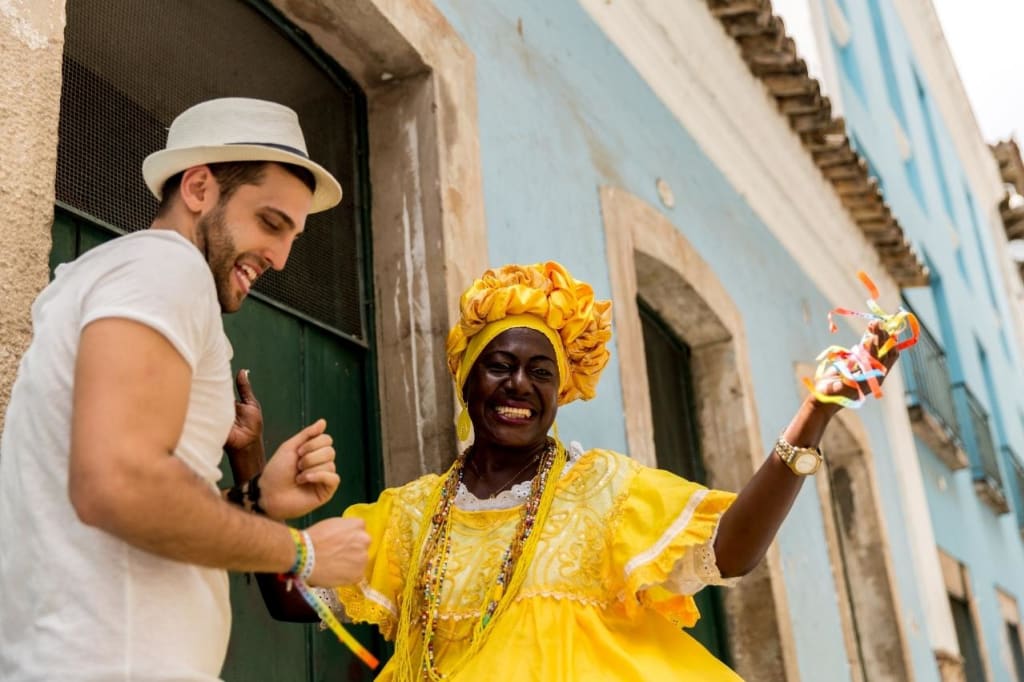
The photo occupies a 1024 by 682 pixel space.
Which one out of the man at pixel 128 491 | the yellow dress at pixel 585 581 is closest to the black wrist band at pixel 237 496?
the man at pixel 128 491

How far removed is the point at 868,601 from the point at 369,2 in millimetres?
5909

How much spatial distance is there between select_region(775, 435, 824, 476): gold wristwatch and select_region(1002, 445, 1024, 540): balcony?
14.5 metres

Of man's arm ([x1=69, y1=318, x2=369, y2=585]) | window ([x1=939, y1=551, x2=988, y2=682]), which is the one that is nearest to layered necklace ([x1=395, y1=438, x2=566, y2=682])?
man's arm ([x1=69, y1=318, x2=369, y2=585])

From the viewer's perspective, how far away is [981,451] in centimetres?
1362

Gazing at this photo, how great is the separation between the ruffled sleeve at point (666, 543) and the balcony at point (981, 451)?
11.5 metres

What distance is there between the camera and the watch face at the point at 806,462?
2.42 meters

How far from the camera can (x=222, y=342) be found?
179 cm

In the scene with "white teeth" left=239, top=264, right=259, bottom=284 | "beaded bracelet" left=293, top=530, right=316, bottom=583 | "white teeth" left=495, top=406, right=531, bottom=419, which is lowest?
"beaded bracelet" left=293, top=530, right=316, bottom=583

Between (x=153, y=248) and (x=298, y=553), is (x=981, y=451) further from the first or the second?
(x=153, y=248)

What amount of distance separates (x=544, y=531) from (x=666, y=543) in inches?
12.3

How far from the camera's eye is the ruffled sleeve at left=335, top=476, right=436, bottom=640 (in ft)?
9.23

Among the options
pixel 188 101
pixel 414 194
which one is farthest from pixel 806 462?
pixel 188 101

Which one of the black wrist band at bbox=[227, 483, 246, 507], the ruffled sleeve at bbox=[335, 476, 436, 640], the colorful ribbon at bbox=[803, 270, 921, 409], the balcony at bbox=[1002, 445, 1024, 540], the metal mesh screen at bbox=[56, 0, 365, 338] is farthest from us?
the balcony at bbox=[1002, 445, 1024, 540]

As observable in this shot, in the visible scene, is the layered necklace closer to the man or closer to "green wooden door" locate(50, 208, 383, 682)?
"green wooden door" locate(50, 208, 383, 682)
